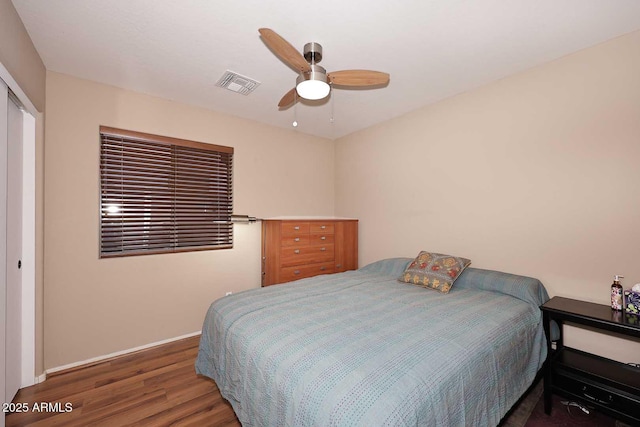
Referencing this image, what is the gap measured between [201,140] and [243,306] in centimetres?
216

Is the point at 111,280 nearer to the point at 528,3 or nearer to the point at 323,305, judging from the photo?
the point at 323,305

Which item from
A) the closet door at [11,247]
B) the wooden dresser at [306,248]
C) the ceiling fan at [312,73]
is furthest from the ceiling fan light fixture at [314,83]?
the closet door at [11,247]

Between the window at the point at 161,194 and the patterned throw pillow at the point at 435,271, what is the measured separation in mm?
2224

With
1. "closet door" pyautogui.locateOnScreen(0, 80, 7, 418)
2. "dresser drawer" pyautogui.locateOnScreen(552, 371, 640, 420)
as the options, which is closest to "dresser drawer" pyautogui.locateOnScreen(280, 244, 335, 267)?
"closet door" pyautogui.locateOnScreen(0, 80, 7, 418)

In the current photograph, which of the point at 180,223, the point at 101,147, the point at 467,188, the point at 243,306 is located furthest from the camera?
the point at 180,223

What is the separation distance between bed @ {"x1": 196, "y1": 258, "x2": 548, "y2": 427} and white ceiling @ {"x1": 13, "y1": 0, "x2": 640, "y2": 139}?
74.9 inches

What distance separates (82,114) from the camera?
2502 millimetres

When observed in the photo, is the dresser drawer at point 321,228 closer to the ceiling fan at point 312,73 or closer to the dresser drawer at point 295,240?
the dresser drawer at point 295,240

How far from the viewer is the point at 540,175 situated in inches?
90.7

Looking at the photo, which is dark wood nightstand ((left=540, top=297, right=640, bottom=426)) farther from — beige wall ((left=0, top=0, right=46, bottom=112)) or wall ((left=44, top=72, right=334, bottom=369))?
beige wall ((left=0, top=0, right=46, bottom=112))

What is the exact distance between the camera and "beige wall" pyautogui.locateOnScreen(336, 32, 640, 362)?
194 centimetres

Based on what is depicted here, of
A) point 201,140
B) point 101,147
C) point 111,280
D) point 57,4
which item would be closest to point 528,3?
point 57,4

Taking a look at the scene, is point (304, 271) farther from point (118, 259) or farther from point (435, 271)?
point (118, 259)

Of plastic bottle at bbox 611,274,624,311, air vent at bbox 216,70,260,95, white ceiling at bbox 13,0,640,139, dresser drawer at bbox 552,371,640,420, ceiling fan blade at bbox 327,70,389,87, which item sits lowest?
dresser drawer at bbox 552,371,640,420
